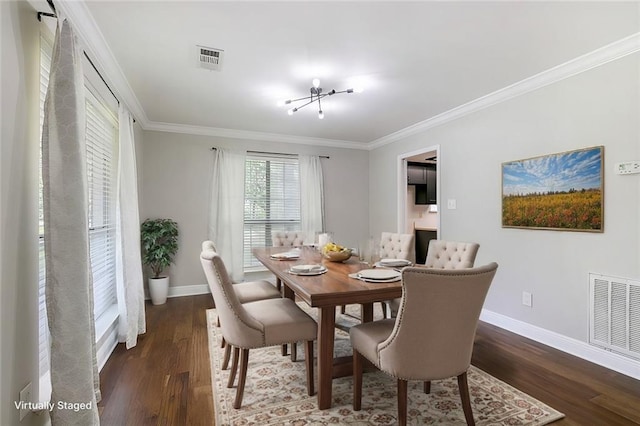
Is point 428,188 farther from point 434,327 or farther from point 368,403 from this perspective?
point 434,327

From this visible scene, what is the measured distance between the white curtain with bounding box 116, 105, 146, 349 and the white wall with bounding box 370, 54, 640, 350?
356 centimetres

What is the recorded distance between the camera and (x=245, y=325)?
1847mm

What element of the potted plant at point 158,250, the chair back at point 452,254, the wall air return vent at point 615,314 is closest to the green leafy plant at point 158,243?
the potted plant at point 158,250

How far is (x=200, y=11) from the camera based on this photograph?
192cm

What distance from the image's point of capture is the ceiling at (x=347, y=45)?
191 centimetres

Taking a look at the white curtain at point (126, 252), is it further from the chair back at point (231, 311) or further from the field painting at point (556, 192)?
the field painting at point (556, 192)

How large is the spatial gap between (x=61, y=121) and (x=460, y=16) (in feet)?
7.66

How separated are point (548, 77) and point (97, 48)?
3.70m

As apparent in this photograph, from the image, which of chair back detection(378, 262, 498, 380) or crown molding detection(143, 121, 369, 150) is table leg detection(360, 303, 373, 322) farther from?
crown molding detection(143, 121, 369, 150)

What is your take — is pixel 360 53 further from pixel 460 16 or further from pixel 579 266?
pixel 579 266

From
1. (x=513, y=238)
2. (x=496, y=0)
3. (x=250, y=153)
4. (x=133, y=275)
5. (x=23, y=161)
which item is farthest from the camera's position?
(x=250, y=153)

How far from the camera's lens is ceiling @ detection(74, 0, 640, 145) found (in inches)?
75.3

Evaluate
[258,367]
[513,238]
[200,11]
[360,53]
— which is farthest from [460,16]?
[258,367]

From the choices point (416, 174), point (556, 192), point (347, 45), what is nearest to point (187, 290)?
point (347, 45)
